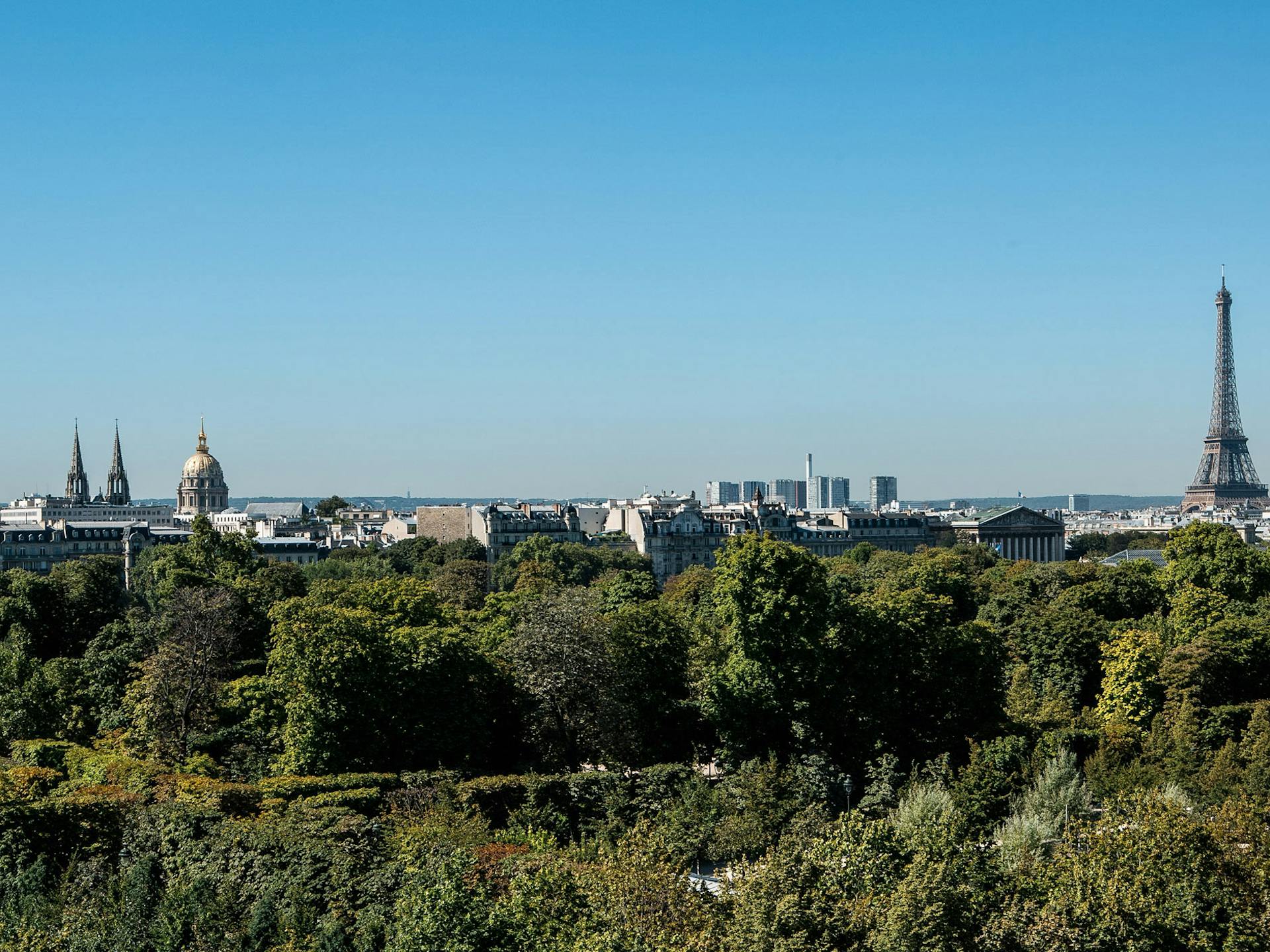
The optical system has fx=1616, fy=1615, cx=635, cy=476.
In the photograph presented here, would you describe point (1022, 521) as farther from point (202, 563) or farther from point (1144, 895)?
point (1144, 895)

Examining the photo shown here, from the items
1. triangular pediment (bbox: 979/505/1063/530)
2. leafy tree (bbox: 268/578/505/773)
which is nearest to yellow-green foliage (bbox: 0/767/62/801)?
leafy tree (bbox: 268/578/505/773)

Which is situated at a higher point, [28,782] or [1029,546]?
[1029,546]

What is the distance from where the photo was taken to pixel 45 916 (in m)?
29.7

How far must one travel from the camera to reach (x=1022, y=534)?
163 meters

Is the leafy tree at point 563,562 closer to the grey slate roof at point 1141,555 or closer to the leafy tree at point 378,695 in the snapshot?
the grey slate roof at point 1141,555

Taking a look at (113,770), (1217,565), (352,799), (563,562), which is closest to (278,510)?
(563,562)

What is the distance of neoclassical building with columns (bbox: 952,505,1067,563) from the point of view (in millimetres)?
A: 162250

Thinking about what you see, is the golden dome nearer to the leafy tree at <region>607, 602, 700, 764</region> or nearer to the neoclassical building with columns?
the neoclassical building with columns

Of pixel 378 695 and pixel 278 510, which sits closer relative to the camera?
pixel 378 695

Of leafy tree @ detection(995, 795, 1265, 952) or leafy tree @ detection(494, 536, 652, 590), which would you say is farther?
leafy tree @ detection(494, 536, 652, 590)

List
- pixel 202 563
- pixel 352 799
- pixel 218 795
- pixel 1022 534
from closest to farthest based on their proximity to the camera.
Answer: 1. pixel 218 795
2. pixel 352 799
3. pixel 202 563
4. pixel 1022 534

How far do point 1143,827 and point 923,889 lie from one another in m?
5.49

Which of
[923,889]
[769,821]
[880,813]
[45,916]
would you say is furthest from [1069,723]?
[45,916]

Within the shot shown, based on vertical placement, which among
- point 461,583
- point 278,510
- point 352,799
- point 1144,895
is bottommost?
point 1144,895
